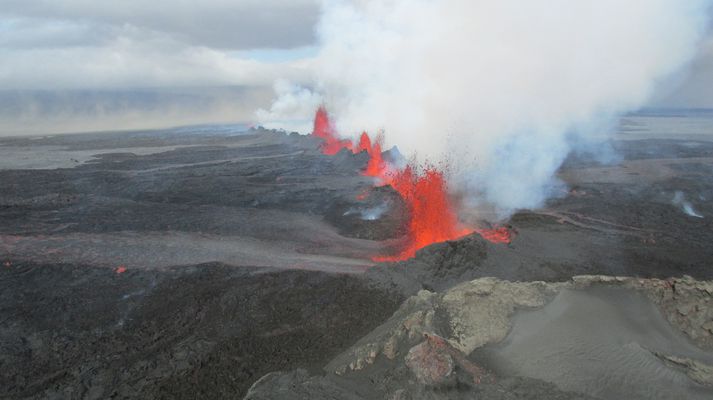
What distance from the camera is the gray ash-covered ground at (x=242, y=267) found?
11680 mm

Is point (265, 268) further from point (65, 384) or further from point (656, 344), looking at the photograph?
point (656, 344)

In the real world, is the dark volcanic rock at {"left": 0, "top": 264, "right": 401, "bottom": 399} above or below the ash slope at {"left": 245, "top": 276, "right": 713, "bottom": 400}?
below

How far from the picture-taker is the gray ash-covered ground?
1168 centimetres

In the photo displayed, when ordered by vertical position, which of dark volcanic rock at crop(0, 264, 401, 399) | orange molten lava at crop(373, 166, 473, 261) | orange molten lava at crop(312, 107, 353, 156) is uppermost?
orange molten lava at crop(312, 107, 353, 156)

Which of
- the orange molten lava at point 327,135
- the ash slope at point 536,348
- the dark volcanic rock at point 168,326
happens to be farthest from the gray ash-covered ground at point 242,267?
the orange molten lava at point 327,135

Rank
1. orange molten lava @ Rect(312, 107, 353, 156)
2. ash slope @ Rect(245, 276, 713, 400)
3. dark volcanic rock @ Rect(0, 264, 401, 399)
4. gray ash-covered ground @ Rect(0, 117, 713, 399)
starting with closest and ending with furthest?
1. ash slope @ Rect(245, 276, 713, 400)
2. dark volcanic rock @ Rect(0, 264, 401, 399)
3. gray ash-covered ground @ Rect(0, 117, 713, 399)
4. orange molten lava @ Rect(312, 107, 353, 156)

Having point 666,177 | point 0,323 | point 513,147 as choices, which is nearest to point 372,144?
point 513,147

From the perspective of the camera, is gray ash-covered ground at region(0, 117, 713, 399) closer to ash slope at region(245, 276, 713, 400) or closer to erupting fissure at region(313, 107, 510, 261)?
ash slope at region(245, 276, 713, 400)

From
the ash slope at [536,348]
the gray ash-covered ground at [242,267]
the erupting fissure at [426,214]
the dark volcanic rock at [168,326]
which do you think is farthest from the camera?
the erupting fissure at [426,214]

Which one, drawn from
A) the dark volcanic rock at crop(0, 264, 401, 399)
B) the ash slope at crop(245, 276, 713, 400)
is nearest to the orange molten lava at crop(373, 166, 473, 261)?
the dark volcanic rock at crop(0, 264, 401, 399)

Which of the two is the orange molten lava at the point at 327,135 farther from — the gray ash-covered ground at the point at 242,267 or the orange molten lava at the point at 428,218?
the orange molten lava at the point at 428,218

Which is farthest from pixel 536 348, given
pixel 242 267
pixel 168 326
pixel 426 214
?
pixel 426 214

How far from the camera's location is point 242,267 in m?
18.0

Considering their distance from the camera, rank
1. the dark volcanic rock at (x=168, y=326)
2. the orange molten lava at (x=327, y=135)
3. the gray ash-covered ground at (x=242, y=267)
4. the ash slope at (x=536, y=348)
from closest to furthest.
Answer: the ash slope at (x=536, y=348) < the dark volcanic rock at (x=168, y=326) < the gray ash-covered ground at (x=242, y=267) < the orange molten lava at (x=327, y=135)
